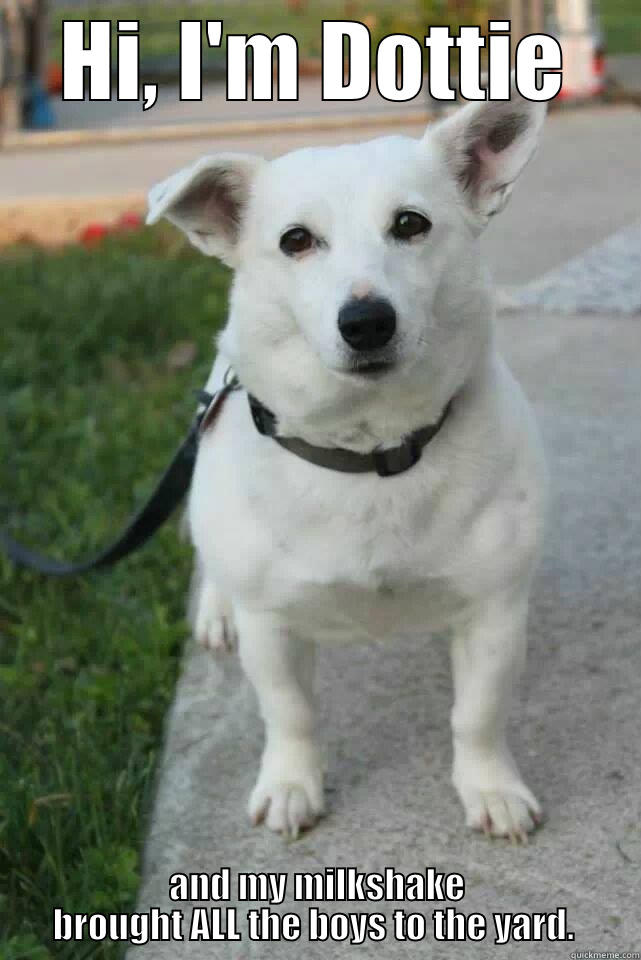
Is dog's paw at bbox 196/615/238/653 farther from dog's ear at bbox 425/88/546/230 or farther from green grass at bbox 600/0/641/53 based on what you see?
green grass at bbox 600/0/641/53

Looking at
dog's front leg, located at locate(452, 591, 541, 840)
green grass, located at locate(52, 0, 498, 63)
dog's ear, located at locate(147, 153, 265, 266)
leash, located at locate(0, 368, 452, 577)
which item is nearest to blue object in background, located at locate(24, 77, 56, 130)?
green grass, located at locate(52, 0, 498, 63)

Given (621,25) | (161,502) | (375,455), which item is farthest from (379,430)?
(621,25)

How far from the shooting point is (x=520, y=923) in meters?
2.15

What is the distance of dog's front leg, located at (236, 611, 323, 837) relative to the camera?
7.98ft

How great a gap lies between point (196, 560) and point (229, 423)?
120cm

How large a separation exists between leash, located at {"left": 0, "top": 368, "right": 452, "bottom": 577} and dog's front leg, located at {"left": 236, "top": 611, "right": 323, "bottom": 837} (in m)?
0.33

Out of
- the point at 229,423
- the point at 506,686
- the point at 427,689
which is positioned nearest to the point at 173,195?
the point at 229,423

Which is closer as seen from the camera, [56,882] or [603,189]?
[56,882]

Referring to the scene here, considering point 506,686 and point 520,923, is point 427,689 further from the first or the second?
point 520,923

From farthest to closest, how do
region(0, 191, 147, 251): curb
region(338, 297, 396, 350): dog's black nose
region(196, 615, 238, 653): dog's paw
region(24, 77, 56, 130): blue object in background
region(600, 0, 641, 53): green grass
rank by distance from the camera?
region(600, 0, 641, 53): green grass
region(24, 77, 56, 130): blue object in background
region(0, 191, 147, 251): curb
region(196, 615, 238, 653): dog's paw
region(338, 297, 396, 350): dog's black nose

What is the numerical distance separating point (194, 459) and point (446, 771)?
2.93ft

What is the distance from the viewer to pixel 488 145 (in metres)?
2.38

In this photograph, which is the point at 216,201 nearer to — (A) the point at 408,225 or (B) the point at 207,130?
(A) the point at 408,225

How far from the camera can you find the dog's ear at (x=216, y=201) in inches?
90.5
